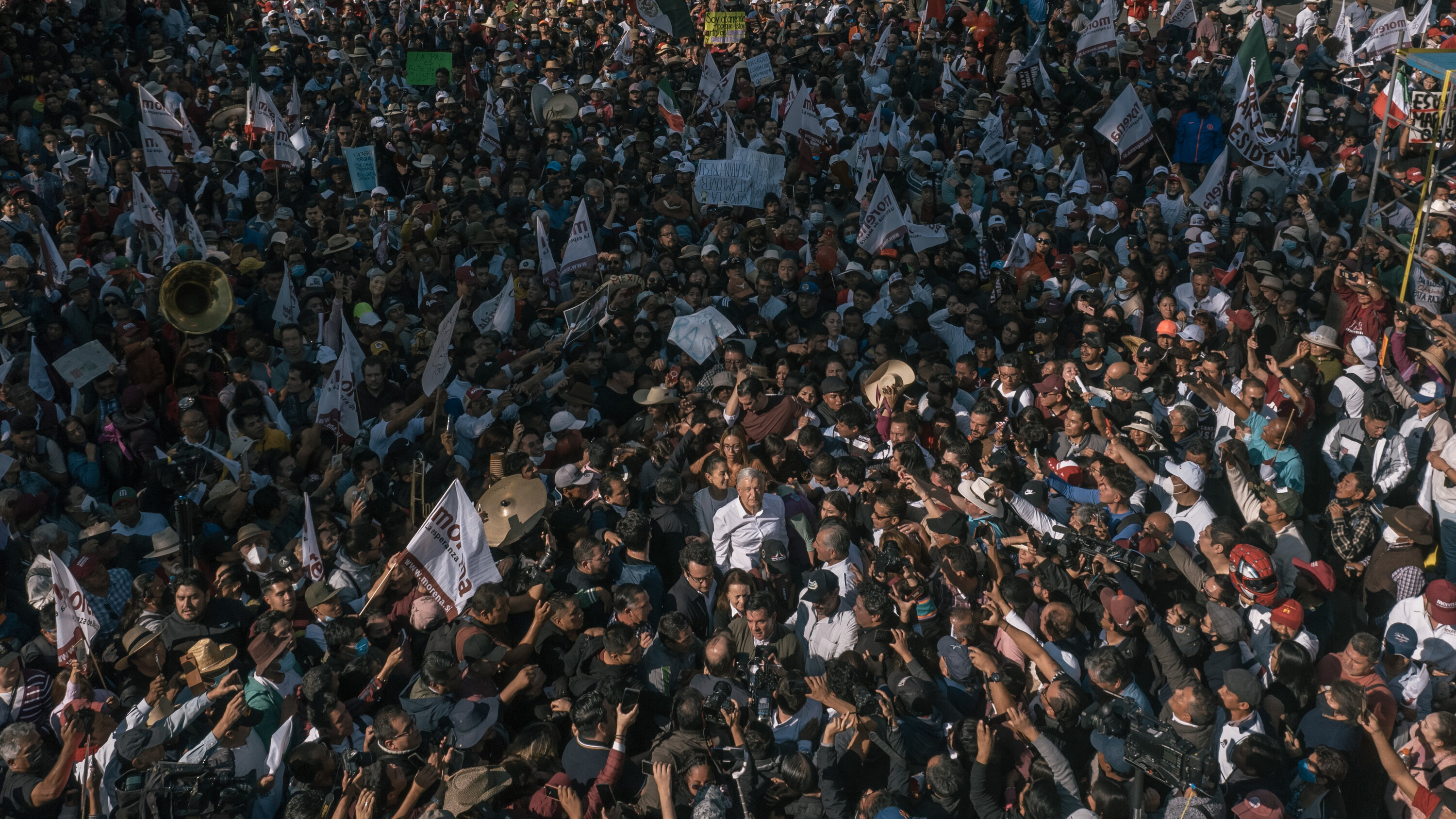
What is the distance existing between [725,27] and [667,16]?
3.20 ft

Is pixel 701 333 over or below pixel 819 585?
below

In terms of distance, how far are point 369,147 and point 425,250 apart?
8.81 feet

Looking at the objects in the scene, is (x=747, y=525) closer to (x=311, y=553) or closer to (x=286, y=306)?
(x=311, y=553)

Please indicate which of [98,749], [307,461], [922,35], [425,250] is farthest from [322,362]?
[922,35]

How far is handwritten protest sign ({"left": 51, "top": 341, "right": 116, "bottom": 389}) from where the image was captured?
9328mm

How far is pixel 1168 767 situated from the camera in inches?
184

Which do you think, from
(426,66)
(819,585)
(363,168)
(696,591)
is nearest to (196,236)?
(363,168)

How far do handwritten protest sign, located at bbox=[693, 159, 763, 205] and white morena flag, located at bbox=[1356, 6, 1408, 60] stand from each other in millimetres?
10183

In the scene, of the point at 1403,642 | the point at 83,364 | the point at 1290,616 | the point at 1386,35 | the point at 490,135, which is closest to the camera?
the point at 1290,616

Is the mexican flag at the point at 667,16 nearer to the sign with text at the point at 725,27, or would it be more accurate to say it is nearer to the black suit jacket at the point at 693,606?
the sign with text at the point at 725,27

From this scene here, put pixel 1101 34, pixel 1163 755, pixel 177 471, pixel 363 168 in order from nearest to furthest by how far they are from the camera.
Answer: pixel 1163 755, pixel 177 471, pixel 363 168, pixel 1101 34

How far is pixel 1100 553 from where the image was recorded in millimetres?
6453

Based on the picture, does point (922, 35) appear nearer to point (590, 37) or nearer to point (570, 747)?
point (590, 37)

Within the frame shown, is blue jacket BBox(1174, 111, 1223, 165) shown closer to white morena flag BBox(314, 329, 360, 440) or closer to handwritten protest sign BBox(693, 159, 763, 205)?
handwritten protest sign BBox(693, 159, 763, 205)
